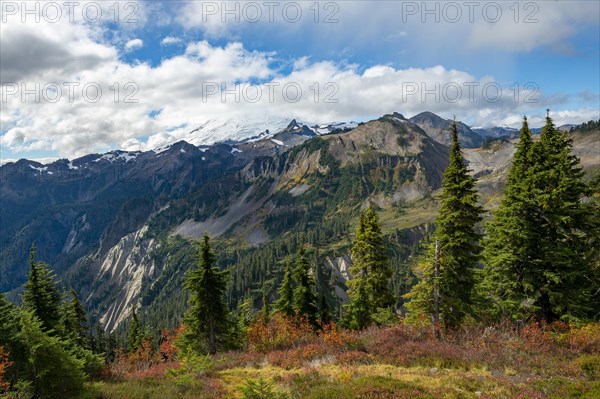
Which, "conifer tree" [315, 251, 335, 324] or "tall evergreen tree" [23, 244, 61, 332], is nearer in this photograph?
"tall evergreen tree" [23, 244, 61, 332]

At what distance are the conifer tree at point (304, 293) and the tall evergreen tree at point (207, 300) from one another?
328 inches

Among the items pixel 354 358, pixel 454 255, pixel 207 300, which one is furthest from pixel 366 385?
pixel 207 300

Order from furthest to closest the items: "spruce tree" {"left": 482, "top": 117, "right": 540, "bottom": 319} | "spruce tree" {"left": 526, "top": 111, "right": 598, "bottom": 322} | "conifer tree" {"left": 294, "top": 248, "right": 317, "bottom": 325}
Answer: "conifer tree" {"left": 294, "top": 248, "right": 317, "bottom": 325}, "spruce tree" {"left": 482, "top": 117, "right": 540, "bottom": 319}, "spruce tree" {"left": 526, "top": 111, "right": 598, "bottom": 322}

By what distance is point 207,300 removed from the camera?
3222 centimetres

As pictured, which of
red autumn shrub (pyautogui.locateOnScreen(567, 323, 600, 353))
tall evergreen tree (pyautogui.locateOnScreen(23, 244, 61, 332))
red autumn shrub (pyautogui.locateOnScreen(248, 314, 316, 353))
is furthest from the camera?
tall evergreen tree (pyautogui.locateOnScreen(23, 244, 61, 332))

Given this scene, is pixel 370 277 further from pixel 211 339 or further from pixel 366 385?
pixel 366 385

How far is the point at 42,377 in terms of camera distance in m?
15.5

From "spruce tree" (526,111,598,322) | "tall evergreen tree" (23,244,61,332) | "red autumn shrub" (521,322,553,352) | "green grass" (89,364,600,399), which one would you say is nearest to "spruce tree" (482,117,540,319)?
"spruce tree" (526,111,598,322)

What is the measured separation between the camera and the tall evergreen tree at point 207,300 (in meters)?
31.8

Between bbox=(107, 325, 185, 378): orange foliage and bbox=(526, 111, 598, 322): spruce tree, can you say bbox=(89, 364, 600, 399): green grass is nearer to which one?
bbox=(107, 325, 185, 378): orange foliage

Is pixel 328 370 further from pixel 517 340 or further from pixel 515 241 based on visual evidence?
pixel 515 241

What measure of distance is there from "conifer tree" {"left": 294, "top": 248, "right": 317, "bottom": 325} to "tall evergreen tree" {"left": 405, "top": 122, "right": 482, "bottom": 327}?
15.3m

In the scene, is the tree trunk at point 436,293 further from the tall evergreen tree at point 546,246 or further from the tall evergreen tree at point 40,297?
the tall evergreen tree at point 40,297

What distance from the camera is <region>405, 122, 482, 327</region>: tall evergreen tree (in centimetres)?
2335
